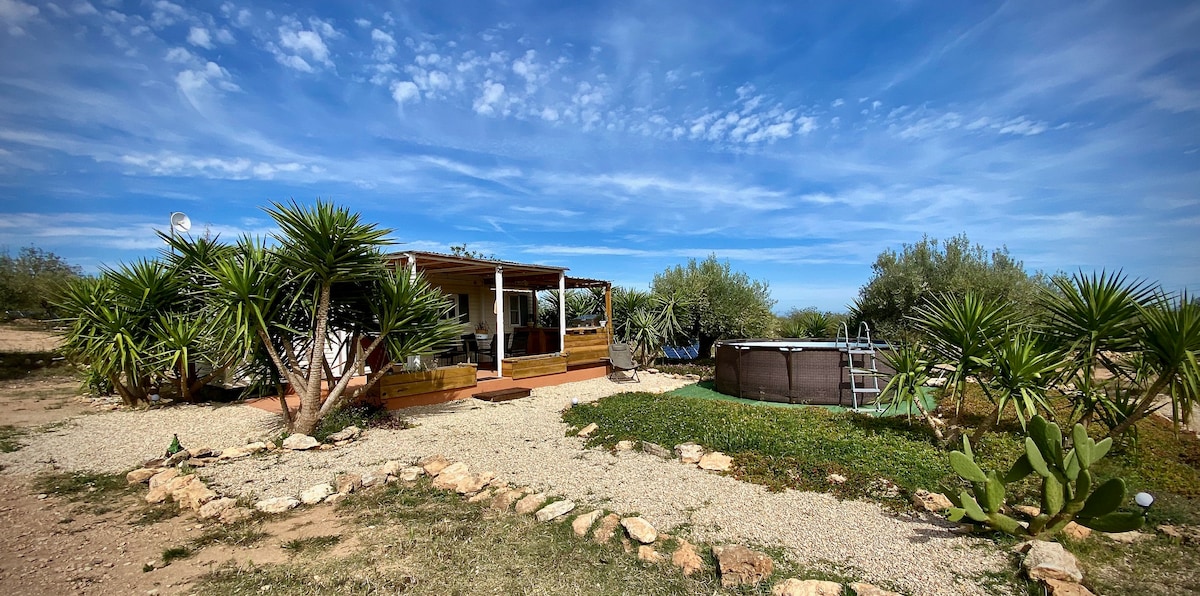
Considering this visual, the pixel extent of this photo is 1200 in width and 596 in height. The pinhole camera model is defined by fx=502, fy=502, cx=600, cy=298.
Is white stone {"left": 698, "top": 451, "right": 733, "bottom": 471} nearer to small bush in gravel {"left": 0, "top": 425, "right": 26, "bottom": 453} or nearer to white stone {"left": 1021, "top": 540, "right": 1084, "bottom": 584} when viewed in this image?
white stone {"left": 1021, "top": 540, "right": 1084, "bottom": 584}

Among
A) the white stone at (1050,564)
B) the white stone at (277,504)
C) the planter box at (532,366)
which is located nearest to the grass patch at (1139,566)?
the white stone at (1050,564)

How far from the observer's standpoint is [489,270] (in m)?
11.3

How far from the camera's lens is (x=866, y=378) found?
29.2ft

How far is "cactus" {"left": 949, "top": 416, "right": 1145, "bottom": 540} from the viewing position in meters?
3.22

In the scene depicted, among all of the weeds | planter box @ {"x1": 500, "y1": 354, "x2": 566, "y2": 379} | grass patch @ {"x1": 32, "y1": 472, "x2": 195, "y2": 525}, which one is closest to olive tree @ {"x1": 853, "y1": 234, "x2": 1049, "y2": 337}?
planter box @ {"x1": 500, "y1": 354, "x2": 566, "y2": 379}

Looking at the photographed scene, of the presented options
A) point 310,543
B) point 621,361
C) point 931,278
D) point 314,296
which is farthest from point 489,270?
point 931,278

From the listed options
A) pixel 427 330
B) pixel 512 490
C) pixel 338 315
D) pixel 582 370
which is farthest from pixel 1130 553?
pixel 582 370

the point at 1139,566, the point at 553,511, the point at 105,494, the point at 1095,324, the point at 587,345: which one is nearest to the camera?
the point at 1139,566

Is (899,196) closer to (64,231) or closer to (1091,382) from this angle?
(1091,382)

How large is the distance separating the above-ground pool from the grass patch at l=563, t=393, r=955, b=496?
118 cm

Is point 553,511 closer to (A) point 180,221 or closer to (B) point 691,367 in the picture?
(A) point 180,221

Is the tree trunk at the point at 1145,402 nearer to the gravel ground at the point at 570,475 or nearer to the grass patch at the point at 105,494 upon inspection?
the gravel ground at the point at 570,475

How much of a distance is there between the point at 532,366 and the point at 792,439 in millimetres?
6828

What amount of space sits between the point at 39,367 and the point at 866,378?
1966 centimetres
